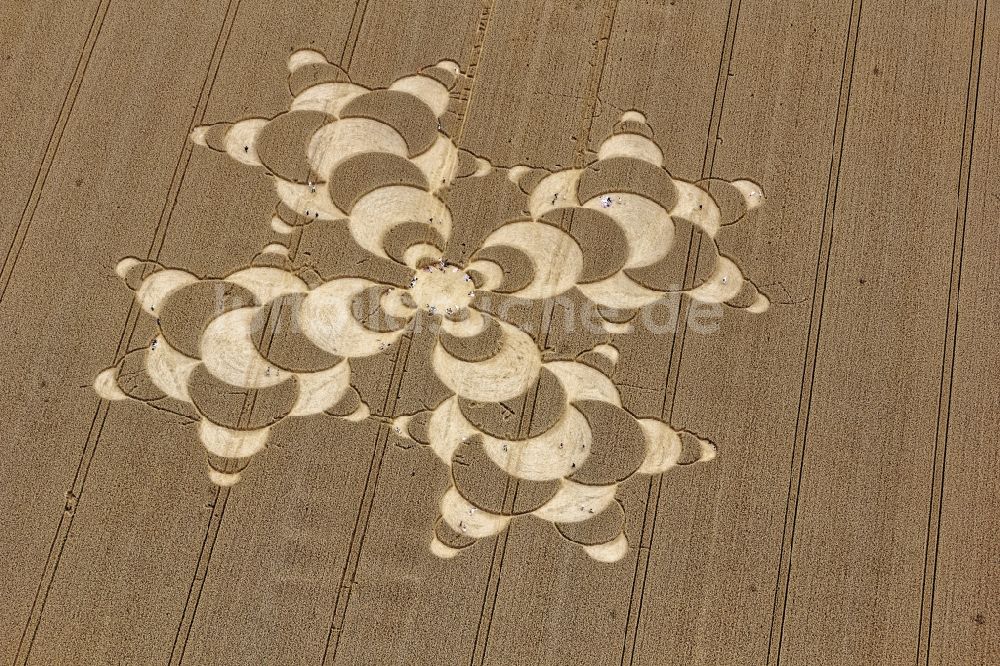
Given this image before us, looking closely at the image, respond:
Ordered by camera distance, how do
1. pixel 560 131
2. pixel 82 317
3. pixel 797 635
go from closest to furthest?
pixel 797 635 → pixel 82 317 → pixel 560 131

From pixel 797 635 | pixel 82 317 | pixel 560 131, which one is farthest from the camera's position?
pixel 560 131

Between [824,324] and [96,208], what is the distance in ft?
13.9

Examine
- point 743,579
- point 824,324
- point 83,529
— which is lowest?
point 83,529

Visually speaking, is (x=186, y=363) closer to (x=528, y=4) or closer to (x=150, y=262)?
(x=150, y=262)

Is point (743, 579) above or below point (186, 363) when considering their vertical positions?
below

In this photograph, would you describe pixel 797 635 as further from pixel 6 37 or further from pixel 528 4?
pixel 6 37

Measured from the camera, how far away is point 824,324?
5422mm

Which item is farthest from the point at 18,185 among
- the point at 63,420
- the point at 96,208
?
the point at 63,420

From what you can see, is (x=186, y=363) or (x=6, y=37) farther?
(x=6, y=37)

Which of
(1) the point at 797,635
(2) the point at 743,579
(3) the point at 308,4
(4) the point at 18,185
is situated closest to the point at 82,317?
(4) the point at 18,185

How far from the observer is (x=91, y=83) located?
5.83m

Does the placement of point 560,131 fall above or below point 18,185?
above

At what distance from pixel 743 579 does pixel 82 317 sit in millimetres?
3901

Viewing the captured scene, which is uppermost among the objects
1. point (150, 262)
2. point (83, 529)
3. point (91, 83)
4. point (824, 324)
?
point (91, 83)
